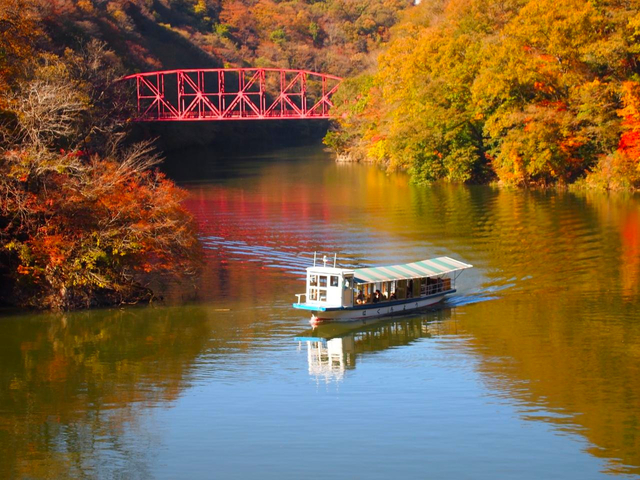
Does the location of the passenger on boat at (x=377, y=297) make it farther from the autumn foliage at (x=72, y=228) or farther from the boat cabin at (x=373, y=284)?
the autumn foliage at (x=72, y=228)

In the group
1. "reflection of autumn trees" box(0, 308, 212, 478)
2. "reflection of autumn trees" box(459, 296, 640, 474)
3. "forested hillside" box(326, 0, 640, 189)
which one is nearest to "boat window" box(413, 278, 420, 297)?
"reflection of autumn trees" box(459, 296, 640, 474)

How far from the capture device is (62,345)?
30.8 metres

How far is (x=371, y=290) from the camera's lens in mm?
34094

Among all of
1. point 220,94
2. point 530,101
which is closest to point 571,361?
point 530,101

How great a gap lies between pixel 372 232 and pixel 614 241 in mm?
11974

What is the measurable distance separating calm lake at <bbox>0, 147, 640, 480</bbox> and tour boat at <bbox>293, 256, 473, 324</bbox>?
21.7 inches

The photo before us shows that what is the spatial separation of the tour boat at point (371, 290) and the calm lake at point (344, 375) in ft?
1.80

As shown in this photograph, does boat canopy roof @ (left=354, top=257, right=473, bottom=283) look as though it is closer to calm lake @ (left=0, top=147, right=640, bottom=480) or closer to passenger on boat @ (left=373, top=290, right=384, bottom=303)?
passenger on boat @ (left=373, top=290, right=384, bottom=303)

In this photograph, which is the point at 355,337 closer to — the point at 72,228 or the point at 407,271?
the point at 407,271

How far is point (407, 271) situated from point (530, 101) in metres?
37.6

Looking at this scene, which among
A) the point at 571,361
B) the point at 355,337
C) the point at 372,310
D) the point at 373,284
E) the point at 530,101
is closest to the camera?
the point at 571,361

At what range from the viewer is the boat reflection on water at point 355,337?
28359 mm

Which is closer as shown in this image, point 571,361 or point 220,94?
point 571,361

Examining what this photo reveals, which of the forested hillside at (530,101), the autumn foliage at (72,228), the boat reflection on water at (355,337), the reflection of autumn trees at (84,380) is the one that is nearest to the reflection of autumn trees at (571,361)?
the boat reflection on water at (355,337)
